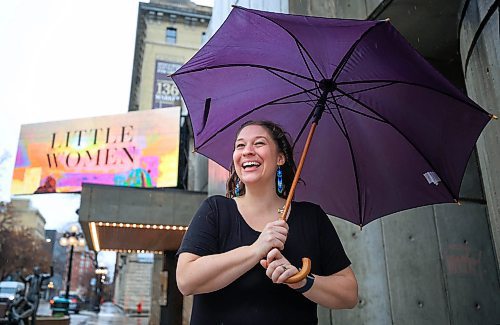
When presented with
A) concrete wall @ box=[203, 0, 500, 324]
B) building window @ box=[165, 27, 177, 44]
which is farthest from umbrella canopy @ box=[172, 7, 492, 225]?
building window @ box=[165, 27, 177, 44]

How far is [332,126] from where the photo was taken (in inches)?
113

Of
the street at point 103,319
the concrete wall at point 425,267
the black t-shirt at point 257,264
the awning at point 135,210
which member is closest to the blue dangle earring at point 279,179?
the black t-shirt at point 257,264

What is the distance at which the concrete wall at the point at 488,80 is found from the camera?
3779mm

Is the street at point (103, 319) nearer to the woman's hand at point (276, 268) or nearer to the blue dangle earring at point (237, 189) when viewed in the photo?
the blue dangle earring at point (237, 189)

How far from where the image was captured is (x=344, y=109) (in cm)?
281

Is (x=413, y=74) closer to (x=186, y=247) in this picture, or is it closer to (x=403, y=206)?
(x=403, y=206)

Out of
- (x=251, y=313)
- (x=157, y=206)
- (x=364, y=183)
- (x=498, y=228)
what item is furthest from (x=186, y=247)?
(x=157, y=206)

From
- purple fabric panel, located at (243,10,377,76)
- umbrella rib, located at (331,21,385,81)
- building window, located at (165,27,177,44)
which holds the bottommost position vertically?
umbrella rib, located at (331,21,385,81)

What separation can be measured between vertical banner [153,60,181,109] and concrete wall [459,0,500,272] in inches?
1301

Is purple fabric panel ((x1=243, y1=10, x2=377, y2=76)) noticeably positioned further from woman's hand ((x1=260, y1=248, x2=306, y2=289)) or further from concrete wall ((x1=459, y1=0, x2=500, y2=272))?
concrete wall ((x1=459, y1=0, x2=500, y2=272))

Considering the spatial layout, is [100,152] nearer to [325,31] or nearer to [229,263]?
[325,31]

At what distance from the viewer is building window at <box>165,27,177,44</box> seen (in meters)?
40.2

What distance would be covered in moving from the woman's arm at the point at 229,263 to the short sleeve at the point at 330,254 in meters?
0.41

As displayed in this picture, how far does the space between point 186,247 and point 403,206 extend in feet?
5.92
